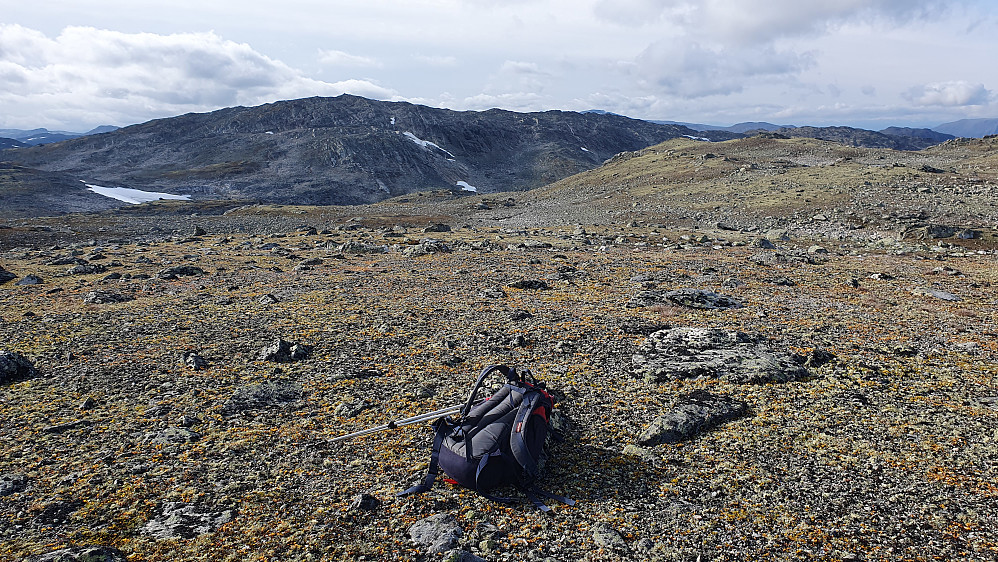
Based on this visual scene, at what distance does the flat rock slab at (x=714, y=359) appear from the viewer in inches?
439

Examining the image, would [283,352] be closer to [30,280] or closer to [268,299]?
[268,299]

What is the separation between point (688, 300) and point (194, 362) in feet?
51.1

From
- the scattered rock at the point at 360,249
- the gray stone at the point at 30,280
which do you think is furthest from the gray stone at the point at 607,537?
the scattered rock at the point at 360,249

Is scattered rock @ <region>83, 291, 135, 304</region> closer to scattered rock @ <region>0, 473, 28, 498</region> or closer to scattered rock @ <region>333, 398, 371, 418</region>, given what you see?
scattered rock @ <region>0, 473, 28, 498</region>

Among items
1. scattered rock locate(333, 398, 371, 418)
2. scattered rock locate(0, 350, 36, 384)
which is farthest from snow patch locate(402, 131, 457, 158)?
scattered rock locate(333, 398, 371, 418)

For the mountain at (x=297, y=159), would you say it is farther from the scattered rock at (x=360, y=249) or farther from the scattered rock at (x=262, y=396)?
the scattered rock at (x=262, y=396)

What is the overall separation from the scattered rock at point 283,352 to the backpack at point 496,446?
6.64 meters

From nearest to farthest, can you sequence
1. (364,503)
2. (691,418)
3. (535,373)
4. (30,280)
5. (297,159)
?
(364,503)
(691,418)
(535,373)
(30,280)
(297,159)

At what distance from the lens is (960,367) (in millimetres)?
11477

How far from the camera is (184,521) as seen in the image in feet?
22.5

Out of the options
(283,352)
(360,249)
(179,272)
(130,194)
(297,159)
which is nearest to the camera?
(283,352)

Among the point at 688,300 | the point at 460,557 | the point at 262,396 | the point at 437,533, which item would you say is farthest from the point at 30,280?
the point at 688,300

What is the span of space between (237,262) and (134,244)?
710 inches

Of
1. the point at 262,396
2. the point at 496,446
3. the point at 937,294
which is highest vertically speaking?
the point at 496,446
